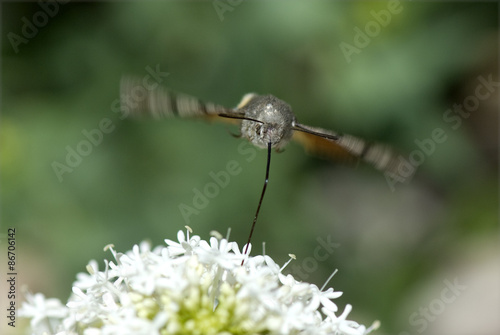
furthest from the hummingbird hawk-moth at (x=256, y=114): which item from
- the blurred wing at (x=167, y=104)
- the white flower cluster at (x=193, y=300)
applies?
the white flower cluster at (x=193, y=300)

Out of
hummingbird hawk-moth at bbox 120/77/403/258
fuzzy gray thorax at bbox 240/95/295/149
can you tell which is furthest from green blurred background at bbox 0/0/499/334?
fuzzy gray thorax at bbox 240/95/295/149

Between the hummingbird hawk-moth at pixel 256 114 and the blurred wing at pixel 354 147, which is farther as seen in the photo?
the blurred wing at pixel 354 147

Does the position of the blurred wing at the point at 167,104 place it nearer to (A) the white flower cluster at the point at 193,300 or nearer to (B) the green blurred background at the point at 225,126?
(A) the white flower cluster at the point at 193,300

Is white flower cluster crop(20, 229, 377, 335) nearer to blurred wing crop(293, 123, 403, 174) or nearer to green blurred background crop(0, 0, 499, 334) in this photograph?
blurred wing crop(293, 123, 403, 174)

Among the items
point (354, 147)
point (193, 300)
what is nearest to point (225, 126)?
point (354, 147)

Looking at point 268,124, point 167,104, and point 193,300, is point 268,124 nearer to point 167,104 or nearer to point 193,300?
point 167,104

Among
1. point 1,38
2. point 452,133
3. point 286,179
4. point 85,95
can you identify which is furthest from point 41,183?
point 452,133
